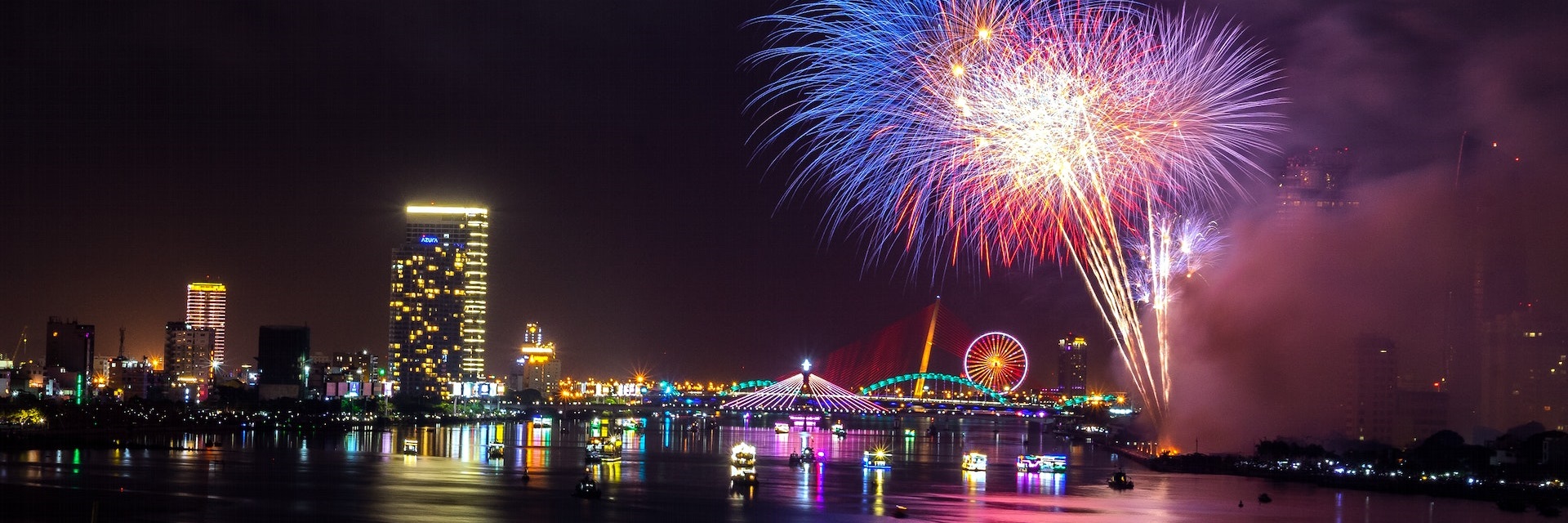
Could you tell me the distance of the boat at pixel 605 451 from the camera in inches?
3113

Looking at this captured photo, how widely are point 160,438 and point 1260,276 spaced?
→ 2909 inches

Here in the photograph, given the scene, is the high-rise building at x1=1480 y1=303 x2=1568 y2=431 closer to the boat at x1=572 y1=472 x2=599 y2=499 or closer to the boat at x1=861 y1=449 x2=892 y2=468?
the boat at x1=861 y1=449 x2=892 y2=468

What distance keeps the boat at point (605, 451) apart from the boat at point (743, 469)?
7.77 m

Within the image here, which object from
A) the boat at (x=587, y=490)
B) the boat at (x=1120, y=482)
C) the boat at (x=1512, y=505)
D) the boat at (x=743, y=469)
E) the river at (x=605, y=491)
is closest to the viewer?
the river at (x=605, y=491)

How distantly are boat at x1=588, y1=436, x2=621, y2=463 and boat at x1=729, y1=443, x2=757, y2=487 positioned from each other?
25.5 ft

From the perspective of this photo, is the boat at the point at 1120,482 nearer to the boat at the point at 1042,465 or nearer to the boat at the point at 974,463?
the boat at the point at 974,463

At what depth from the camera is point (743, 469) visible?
6625 centimetres

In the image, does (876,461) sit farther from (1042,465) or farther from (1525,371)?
(1525,371)

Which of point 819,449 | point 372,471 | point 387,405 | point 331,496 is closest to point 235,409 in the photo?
point 387,405

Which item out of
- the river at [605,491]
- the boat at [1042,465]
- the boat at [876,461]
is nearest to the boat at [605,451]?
the river at [605,491]

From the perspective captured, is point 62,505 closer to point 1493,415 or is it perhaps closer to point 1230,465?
point 1230,465

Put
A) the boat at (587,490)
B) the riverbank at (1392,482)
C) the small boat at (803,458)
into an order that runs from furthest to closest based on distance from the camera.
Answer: the small boat at (803,458)
the riverbank at (1392,482)
the boat at (587,490)

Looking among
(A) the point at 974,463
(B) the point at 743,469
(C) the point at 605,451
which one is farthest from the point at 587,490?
(A) the point at 974,463

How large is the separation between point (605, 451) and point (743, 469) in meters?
17.8
